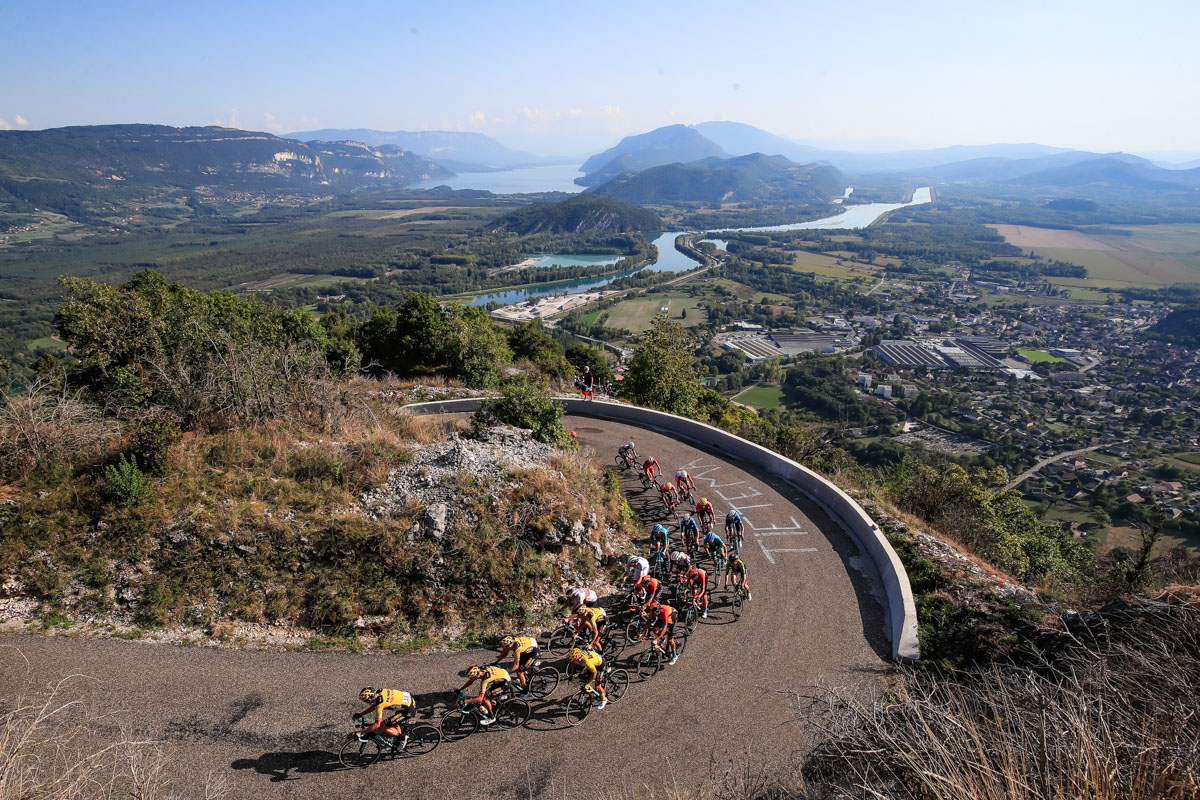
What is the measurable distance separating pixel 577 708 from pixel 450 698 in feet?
7.48

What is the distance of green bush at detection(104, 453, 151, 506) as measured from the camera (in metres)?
11.5

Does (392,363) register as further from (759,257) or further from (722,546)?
(759,257)

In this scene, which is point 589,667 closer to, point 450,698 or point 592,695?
point 592,695

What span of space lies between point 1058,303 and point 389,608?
139489 mm

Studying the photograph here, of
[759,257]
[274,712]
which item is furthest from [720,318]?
[274,712]

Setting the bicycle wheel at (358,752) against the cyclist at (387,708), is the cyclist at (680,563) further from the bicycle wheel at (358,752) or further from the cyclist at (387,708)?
the bicycle wheel at (358,752)

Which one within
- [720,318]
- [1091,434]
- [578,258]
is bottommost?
[1091,434]

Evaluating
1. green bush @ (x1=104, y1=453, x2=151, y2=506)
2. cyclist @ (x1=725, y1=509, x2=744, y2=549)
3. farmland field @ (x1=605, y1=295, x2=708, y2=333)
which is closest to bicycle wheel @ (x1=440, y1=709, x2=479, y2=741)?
cyclist @ (x1=725, y1=509, x2=744, y2=549)

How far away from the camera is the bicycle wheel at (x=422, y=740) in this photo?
8406 mm

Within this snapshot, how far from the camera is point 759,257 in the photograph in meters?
158

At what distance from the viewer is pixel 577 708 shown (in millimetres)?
9211

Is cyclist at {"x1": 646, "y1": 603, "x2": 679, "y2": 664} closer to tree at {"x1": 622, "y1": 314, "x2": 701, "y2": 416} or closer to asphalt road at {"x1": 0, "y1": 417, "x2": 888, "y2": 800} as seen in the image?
asphalt road at {"x1": 0, "y1": 417, "x2": 888, "y2": 800}

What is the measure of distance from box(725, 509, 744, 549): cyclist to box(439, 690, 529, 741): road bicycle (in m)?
6.37

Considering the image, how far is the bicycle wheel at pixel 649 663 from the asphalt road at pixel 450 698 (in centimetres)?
20
